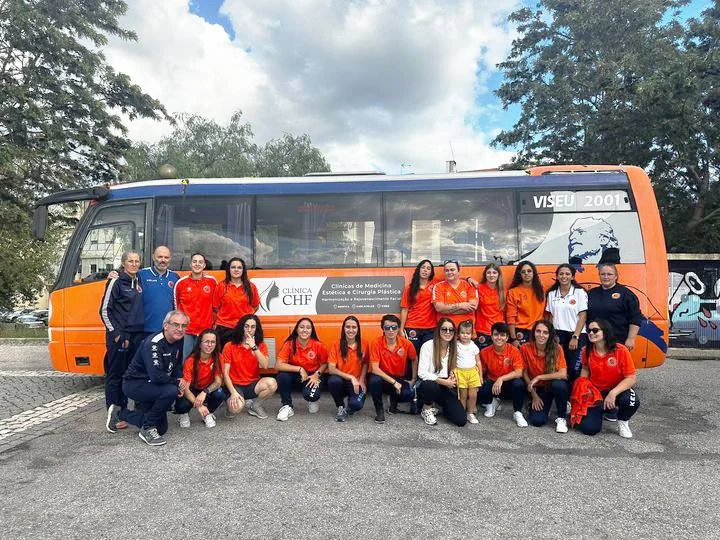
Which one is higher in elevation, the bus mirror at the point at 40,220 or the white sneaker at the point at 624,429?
the bus mirror at the point at 40,220

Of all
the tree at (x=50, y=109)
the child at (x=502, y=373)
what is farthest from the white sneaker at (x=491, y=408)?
the tree at (x=50, y=109)

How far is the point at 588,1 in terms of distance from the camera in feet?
58.7

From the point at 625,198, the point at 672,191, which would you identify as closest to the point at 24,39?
the point at 625,198

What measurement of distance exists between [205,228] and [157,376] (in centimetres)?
247

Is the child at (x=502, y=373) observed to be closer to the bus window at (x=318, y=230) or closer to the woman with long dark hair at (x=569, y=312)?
the woman with long dark hair at (x=569, y=312)

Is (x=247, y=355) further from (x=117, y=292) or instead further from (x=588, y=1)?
(x=588, y=1)

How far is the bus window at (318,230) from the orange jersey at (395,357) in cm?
126

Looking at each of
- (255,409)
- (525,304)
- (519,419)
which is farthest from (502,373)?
(255,409)

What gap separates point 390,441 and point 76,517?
8.73ft

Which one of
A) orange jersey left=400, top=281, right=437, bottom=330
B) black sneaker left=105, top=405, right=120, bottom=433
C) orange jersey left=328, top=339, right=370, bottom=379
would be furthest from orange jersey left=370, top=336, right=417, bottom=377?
black sneaker left=105, top=405, right=120, bottom=433

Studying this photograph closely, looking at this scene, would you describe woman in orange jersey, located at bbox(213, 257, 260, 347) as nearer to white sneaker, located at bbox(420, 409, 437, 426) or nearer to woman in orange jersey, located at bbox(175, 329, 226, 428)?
woman in orange jersey, located at bbox(175, 329, 226, 428)

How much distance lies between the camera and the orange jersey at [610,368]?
4.82 metres

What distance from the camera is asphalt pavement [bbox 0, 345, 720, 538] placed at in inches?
119

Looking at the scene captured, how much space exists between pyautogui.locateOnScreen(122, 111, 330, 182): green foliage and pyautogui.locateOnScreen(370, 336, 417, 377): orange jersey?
28.0 metres
